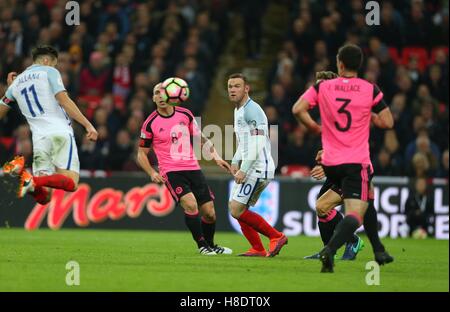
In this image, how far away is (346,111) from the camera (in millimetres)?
10008

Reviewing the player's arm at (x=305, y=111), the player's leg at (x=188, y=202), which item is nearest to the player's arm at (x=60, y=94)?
the player's leg at (x=188, y=202)

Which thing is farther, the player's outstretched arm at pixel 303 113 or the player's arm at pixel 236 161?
the player's arm at pixel 236 161

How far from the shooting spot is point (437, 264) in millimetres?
11672

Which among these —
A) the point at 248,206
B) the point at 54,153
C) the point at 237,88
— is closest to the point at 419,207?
the point at 248,206

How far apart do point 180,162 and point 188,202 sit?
523mm

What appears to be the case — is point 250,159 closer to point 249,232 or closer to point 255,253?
point 249,232

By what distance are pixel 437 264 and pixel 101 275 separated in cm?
400

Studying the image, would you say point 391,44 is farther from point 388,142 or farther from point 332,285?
point 332,285

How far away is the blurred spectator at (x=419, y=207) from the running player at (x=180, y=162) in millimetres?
6421

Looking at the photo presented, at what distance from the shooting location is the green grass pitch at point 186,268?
9.05 meters

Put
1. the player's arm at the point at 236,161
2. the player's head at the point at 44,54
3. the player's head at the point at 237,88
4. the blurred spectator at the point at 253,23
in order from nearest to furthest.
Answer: the player's head at the point at 44,54
the player's arm at the point at 236,161
the player's head at the point at 237,88
the blurred spectator at the point at 253,23

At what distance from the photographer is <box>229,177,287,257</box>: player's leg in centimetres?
1230

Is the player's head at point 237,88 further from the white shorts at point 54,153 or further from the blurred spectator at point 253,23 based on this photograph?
the blurred spectator at point 253,23

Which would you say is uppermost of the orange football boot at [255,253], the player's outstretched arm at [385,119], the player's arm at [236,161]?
the player's outstretched arm at [385,119]
